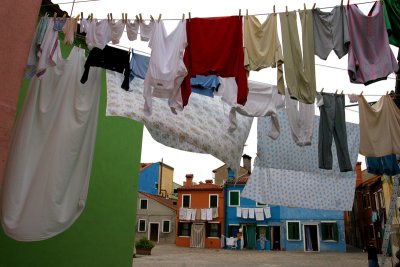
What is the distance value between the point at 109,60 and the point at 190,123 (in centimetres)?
203

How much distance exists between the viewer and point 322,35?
461 centimetres

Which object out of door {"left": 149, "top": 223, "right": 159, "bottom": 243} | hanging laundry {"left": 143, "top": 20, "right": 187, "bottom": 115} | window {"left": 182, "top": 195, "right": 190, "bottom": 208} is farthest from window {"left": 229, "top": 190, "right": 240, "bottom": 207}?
hanging laundry {"left": 143, "top": 20, "right": 187, "bottom": 115}

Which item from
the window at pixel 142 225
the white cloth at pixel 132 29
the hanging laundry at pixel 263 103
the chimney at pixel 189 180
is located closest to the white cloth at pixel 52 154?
the white cloth at pixel 132 29

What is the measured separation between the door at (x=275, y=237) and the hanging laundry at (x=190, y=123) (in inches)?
948

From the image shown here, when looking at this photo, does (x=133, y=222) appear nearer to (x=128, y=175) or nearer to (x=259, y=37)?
(x=128, y=175)

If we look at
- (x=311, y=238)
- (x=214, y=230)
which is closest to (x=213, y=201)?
(x=214, y=230)

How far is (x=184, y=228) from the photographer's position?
105 feet

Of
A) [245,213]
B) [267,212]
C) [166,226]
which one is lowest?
[166,226]

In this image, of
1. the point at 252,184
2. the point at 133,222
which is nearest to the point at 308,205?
the point at 252,184

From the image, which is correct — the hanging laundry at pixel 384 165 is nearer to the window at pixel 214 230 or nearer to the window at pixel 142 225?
the window at pixel 214 230

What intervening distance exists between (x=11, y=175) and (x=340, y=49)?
14.8 ft

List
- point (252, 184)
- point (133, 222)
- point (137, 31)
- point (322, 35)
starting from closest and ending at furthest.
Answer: point (322, 35) < point (137, 31) < point (252, 184) < point (133, 222)

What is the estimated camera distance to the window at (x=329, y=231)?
27.0m

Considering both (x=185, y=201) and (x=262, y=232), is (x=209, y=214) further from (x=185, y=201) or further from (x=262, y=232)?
(x=262, y=232)
